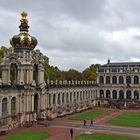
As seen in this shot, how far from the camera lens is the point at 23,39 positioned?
72688mm

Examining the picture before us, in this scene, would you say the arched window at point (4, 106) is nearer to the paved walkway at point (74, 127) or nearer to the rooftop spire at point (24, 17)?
the paved walkway at point (74, 127)

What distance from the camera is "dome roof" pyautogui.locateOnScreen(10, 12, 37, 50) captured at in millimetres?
72812

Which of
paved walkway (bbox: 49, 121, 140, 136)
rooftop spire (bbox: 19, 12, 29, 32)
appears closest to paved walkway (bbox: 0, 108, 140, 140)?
paved walkway (bbox: 49, 121, 140, 136)

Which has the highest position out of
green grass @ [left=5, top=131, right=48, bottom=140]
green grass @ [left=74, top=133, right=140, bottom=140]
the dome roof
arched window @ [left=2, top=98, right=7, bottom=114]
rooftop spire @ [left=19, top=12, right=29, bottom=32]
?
rooftop spire @ [left=19, top=12, right=29, bottom=32]

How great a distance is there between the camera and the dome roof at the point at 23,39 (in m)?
72.8

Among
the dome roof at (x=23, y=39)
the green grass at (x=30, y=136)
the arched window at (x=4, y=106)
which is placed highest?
the dome roof at (x=23, y=39)

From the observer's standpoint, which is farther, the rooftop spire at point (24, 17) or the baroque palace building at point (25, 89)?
the rooftop spire at point (24, 17)

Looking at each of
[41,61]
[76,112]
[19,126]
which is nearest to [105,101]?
[76,112]

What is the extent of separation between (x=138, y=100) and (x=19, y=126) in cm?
6051

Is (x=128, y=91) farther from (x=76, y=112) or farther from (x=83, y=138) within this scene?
(x=83, y=138)

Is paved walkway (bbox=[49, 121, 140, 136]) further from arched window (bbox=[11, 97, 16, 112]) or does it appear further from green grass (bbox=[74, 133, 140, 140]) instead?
arched window (bbox=[11, 97, 16, 112])

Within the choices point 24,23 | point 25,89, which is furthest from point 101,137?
point 24,23

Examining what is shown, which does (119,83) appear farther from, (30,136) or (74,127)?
(30,136)

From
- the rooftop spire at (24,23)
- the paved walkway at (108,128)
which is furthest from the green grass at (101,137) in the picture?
the rooftop spire at (24,23)
